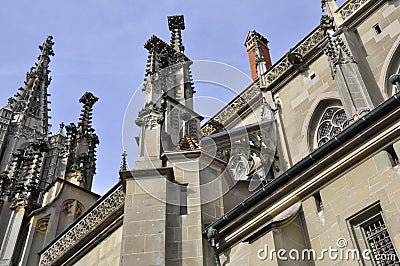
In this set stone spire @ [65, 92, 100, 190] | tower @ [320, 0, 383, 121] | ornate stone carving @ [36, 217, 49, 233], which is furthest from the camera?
stone spire @ [65, 92, 100, 190]

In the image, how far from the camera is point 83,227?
10625mm

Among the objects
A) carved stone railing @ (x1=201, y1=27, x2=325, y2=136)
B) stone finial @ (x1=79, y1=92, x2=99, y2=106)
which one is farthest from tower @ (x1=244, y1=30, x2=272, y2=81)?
stone finial @ (x1=79, y1=92, x2=99, y2=106)

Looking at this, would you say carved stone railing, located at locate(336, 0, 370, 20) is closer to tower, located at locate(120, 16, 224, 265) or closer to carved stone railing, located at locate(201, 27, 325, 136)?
carved stone railing, located at locate(201, 27, 325, 136)

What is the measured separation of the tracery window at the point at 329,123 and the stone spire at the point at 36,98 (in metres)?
34.0

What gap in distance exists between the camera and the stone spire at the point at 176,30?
12492 millimetres

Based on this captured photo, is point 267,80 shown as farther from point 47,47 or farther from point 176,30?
point 47,47

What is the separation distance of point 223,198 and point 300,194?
195cm

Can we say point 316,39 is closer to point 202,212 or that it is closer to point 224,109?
point 224,109

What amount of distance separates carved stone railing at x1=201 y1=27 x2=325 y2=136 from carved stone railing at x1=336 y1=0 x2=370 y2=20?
2.16ft

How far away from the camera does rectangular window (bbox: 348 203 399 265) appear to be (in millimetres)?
6105

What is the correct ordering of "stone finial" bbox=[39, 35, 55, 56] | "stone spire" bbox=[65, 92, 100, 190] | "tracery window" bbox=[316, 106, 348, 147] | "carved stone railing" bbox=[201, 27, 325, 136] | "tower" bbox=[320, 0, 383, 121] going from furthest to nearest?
"stone finial" bbox=[39, 35, 55, 56], "stone spire" bbox=[65, 92, 100, 190], "carved stone railing" bbox=[201, 27, 325, 136], "tracery window" bbox=[316, 106, 348, 147], "tower" bbox=[320, 0, 383, 121]

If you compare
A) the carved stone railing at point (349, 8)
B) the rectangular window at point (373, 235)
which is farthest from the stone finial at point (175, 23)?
the rectangular window at point (373, 235)

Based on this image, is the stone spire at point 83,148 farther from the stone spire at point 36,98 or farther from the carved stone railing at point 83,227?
the stone spire at point 36,98

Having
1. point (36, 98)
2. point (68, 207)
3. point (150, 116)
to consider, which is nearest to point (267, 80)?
point (150, 116)
